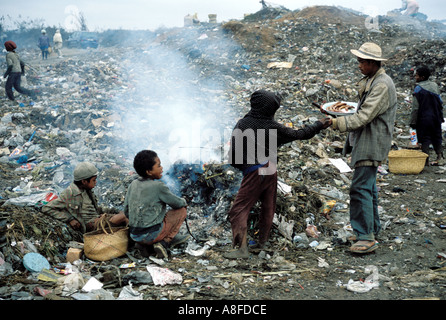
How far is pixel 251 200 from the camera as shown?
10.6 feet

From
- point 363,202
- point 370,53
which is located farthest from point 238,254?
point 370,53

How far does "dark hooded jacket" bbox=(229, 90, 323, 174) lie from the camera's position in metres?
3.07

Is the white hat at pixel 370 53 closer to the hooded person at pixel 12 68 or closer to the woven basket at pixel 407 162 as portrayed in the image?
the woven basket at pixel 407 162

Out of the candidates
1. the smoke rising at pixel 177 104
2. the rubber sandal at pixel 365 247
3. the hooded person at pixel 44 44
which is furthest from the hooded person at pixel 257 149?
the hooded person at pixel 44 44

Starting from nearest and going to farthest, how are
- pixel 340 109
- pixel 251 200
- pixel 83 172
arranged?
pixel 251 200, pixel 83 172, pixel 340 109

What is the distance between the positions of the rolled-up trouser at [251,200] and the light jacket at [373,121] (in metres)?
0.83

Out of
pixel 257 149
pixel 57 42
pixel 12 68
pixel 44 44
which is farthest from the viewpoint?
A: pixel 57 42

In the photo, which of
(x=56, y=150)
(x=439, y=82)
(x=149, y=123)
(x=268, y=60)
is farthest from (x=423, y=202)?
(x=268, y=60)

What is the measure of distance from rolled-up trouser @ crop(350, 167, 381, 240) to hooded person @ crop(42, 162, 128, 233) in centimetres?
234

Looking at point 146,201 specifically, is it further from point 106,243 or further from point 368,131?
point 368,131

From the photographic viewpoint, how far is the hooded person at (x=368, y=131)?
9.76ft

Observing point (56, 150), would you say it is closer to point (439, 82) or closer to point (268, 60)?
point (268, 60)

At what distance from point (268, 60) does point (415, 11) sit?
515 inches

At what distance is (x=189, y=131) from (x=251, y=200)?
154 inches
